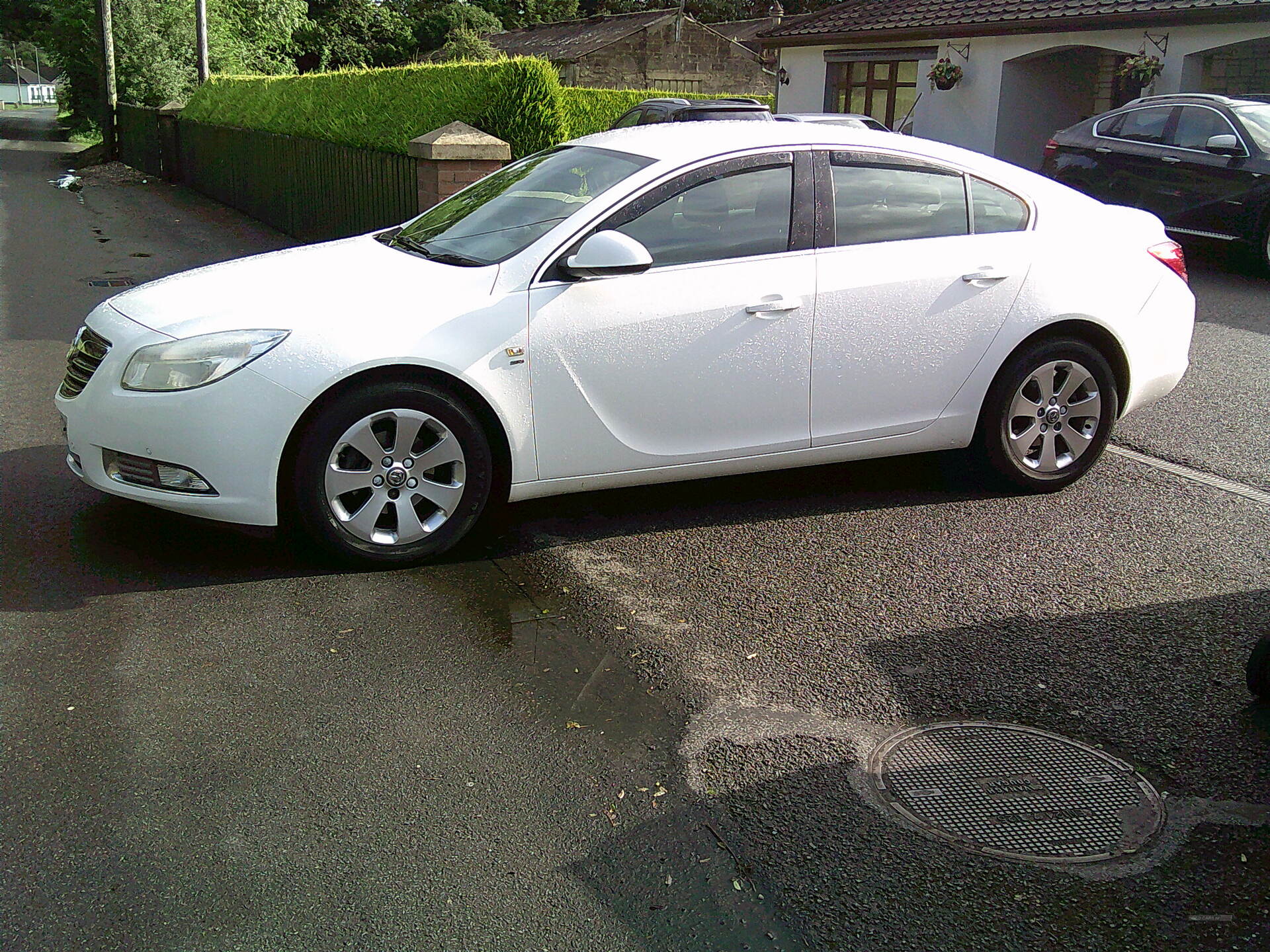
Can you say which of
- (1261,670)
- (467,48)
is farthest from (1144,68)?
(467,48)

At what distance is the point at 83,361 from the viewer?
4992mm

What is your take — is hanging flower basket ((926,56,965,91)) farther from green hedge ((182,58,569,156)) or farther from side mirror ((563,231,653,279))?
side mirror ((563,231,653,279))

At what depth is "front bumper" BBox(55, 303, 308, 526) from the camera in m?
4.58

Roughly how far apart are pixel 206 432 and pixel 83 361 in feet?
2.67

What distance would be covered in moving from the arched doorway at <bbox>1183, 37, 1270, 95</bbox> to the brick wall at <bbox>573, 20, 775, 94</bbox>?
27220mm

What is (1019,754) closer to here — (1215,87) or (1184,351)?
(1184,351)

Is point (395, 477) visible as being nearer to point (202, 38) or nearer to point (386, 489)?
point (386, 489)

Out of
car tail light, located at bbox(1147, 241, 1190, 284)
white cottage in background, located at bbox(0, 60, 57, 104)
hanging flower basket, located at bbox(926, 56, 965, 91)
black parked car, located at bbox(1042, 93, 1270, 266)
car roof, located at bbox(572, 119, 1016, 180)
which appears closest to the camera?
car roof, located at bbox(572, 119, 1016, 180)

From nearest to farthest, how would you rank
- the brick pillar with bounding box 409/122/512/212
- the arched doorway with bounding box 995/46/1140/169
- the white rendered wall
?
the brick pillar with bounding box 409/122/512/212 < the white rendered wall < the arched doorway with bounding box 995/46/1140/169

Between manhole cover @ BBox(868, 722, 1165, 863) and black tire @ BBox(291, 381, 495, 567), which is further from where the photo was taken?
black tire @ BBox(291, 381, 495, 567)

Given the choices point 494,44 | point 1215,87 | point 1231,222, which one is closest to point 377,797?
point 1231,222

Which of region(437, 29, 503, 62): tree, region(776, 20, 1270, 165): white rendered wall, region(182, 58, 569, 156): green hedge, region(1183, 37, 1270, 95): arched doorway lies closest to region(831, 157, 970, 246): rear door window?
region(182, 58, 569, 156): green hedge

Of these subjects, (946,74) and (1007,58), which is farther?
(946,74)

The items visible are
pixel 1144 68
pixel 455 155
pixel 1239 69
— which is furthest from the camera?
pixel 1239 69
